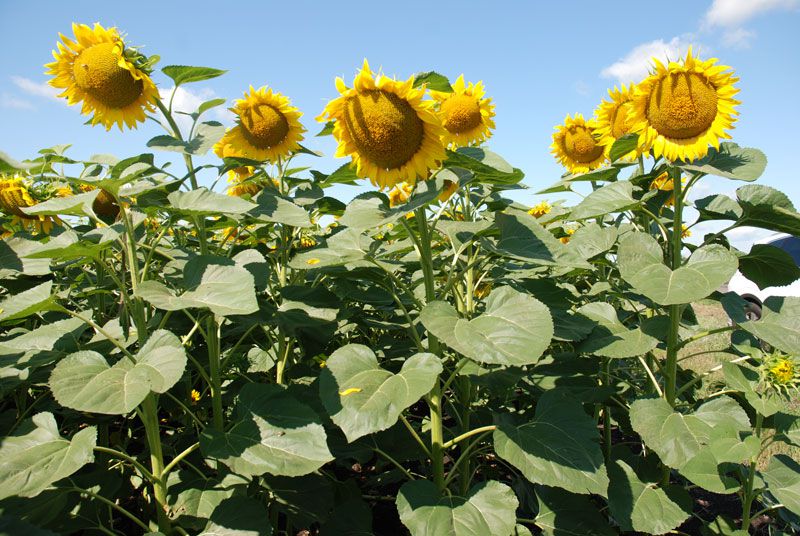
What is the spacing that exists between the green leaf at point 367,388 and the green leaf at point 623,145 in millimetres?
1367

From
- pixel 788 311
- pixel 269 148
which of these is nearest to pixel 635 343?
pixel 788 311

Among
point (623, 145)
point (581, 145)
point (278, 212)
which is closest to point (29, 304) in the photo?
point (278, 212)

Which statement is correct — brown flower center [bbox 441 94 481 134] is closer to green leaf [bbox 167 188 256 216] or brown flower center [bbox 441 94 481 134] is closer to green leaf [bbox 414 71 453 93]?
green leaf [bbox 414 71 453 93]

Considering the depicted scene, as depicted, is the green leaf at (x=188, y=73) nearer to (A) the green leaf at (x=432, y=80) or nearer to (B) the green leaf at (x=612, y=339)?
(A) the green leaf at (x=432, y=80)

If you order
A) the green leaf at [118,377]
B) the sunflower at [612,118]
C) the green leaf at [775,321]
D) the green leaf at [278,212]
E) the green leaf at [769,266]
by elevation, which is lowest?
the green leaf at [118,377]

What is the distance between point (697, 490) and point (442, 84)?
9.17 feet

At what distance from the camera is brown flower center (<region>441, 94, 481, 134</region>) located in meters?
3.37

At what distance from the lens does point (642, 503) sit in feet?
6.77

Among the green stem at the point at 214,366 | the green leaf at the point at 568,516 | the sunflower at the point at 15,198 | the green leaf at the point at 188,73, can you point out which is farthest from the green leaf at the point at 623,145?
the sunflower at the point at 15,198

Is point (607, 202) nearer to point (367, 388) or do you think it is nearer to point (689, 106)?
point (689, 106)

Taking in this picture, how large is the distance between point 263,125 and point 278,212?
0.93 meters

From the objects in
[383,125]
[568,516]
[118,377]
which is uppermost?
[383,125]

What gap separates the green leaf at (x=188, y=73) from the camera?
2.26 m

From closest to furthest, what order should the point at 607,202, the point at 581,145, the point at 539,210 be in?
the point at 607,202 < the point at 581,145 < the point at 539,210
